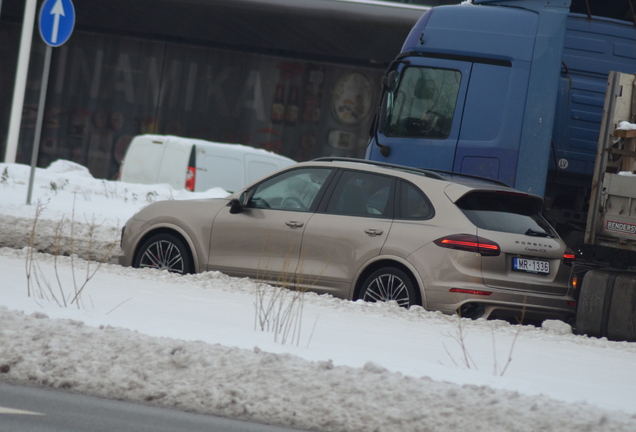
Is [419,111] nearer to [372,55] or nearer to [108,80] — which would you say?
[372,55]

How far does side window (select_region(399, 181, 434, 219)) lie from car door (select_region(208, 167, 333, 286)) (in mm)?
876

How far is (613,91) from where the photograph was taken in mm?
8000

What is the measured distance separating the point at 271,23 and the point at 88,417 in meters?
21.2

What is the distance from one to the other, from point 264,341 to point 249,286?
2705mm

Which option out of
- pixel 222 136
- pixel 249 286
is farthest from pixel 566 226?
pixel 222 136

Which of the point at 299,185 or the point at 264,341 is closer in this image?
the point at 264,341

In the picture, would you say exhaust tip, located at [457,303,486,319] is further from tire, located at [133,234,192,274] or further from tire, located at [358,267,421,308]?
tire, located at [133,234,192,274]

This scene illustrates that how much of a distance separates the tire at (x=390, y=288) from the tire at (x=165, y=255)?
2.03 metres

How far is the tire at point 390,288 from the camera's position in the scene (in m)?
7.62

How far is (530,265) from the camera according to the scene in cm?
769

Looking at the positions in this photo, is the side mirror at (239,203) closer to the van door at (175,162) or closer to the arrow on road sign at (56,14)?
the arrow on road sign at (56,14)

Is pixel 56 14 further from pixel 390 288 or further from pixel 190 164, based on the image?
pixel 390 288

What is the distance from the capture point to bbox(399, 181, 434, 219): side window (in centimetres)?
788

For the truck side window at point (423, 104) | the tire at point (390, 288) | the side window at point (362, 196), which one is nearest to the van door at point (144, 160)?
the truck side window at point (423, 104)
